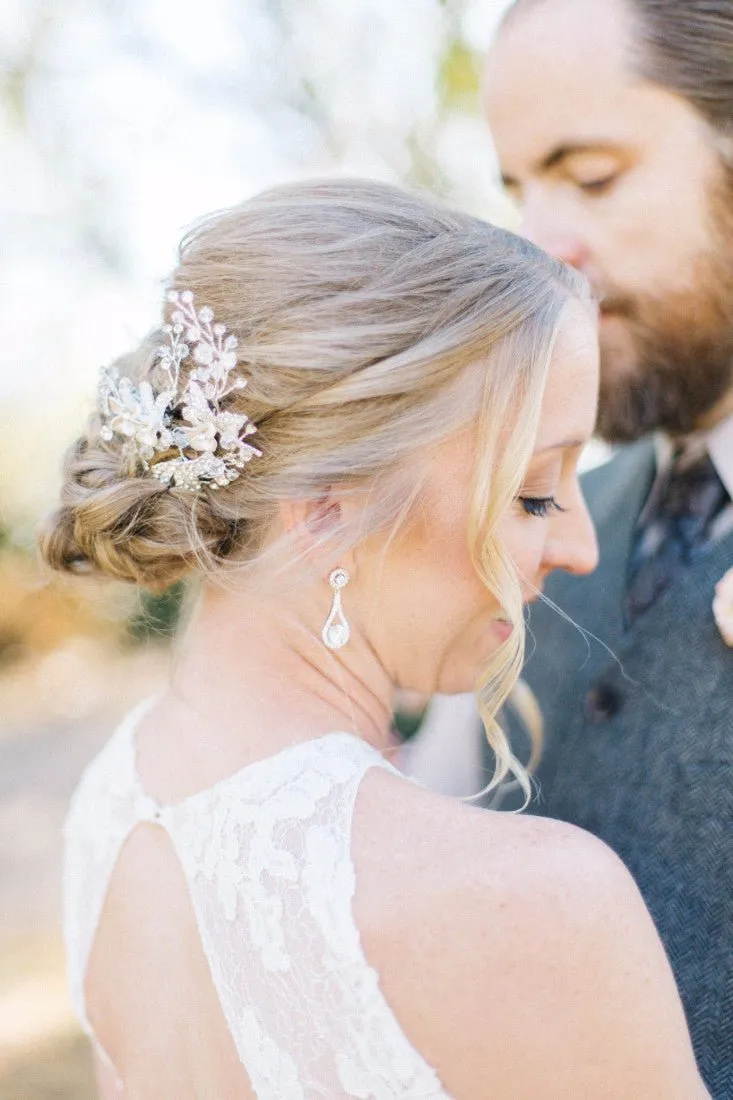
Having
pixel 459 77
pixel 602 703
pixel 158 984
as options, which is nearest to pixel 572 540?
pixel 602 703

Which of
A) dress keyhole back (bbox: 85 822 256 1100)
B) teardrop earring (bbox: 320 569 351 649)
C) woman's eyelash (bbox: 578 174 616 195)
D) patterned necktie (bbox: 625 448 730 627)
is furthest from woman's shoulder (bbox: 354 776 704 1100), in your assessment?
woman's eyelash (bbox: 578 174 616 195)

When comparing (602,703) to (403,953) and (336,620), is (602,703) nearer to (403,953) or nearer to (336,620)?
(336,620)

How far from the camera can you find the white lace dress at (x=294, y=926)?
1.13 m

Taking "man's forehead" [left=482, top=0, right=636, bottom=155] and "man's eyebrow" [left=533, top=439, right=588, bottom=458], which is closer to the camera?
"man's eyebrow" [left=533, top=439, right=588, bottom=458]

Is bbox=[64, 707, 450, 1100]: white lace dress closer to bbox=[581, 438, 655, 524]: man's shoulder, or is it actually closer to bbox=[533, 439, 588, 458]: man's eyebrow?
bbox=[533, 439, 588, 458]: man's eyebrow

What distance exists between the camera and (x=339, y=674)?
1.51 metres

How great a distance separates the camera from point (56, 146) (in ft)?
21.8

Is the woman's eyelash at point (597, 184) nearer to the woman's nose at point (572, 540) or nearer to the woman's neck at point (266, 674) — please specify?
the woman's nose at point (572, 540)

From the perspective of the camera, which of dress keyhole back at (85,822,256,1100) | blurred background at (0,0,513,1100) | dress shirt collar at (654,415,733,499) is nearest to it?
dress keyhole back at (85,822,256,1100)

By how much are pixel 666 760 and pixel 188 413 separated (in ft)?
3.48

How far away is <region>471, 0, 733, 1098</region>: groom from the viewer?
1863 millimetres

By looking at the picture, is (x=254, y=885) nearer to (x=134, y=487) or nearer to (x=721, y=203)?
(x=134, y=487)

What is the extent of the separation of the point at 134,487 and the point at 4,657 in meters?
7.84

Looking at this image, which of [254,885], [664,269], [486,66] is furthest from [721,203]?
[254,885]
